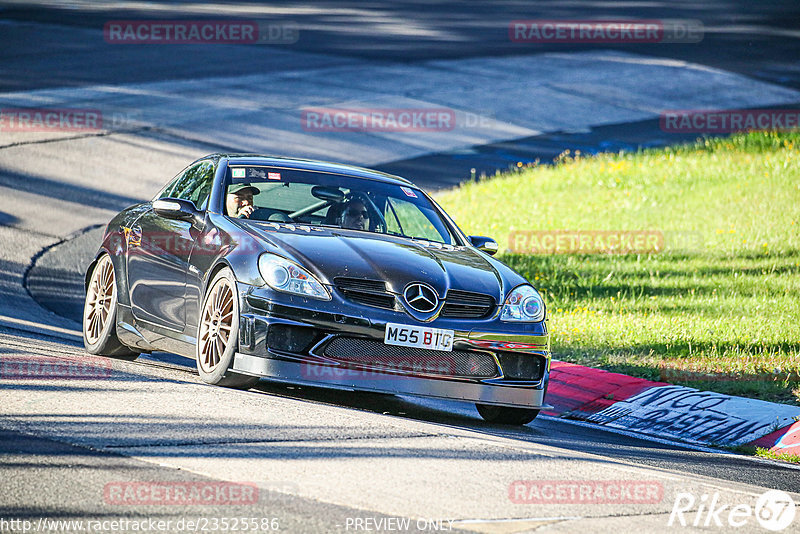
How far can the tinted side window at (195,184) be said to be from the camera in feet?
28.3

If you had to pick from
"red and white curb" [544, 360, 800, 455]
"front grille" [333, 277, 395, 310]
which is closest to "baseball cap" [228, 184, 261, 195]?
"front grille" [333, 277, 395, 310]

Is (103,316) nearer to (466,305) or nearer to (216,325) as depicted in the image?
(216,325)

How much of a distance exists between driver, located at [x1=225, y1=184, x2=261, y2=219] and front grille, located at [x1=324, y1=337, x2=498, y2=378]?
1539 millimetres

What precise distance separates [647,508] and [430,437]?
139cm

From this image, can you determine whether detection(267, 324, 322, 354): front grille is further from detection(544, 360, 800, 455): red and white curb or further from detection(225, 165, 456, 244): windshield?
detection(544, 360, 800, 455): red and white curb

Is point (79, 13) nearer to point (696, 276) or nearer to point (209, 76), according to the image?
point (209, 76)

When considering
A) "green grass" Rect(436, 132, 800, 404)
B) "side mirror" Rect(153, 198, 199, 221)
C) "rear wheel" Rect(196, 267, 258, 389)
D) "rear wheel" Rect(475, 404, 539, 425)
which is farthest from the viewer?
"green grass" Rect(436, 132, 800, 404)

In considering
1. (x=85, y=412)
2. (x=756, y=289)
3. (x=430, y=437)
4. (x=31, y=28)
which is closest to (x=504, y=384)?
(x=430, y=437)

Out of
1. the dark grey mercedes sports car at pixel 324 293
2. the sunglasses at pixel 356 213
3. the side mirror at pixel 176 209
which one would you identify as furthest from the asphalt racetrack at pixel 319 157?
the sunglasses at pixel 356 213

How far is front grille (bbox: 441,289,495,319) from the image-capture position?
7.30m

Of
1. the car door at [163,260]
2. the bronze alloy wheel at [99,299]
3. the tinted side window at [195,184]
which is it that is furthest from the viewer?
the bronze alloy wheel at [99,299]

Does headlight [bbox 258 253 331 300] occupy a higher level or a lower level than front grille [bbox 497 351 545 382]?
higher

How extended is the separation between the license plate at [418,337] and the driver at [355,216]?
146 centimetres

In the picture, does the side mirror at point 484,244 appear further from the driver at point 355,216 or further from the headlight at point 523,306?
the headlight at point 523,306
